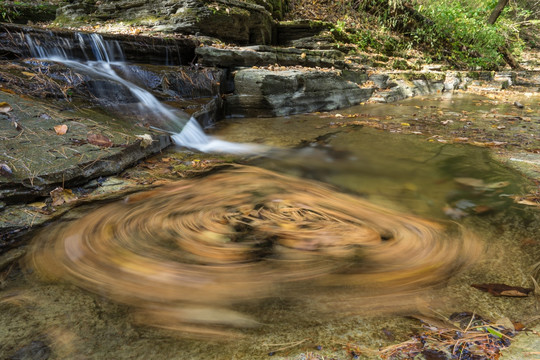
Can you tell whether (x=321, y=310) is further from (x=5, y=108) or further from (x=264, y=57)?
(x=264, y=57)

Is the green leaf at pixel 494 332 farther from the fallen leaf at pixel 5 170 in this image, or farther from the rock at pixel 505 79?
the rock at pixel 505 79

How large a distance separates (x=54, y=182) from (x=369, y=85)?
8.30 metres

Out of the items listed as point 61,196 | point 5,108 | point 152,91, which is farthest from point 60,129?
point 152,91

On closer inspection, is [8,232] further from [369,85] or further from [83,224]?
[369,85]

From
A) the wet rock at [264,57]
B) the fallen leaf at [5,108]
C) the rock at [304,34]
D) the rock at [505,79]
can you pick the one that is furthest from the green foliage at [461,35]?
the fallen leaf at [5,108]

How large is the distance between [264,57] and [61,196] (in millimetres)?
5802

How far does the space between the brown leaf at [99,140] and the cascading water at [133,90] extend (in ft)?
3.30

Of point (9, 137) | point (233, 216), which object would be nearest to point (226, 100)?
point (9, 137)

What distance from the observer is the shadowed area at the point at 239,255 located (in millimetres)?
1326

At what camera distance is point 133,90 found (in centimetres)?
445

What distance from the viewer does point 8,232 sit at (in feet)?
5.98

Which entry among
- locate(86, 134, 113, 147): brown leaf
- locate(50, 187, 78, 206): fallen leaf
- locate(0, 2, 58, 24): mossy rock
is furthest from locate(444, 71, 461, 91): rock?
locate(0, 2, 58, 24): mossy rock

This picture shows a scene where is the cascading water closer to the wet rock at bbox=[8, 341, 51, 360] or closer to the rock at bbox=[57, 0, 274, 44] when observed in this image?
the rock at bbox=[57, 0, 274, 44]

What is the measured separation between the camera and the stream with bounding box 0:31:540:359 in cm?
111
